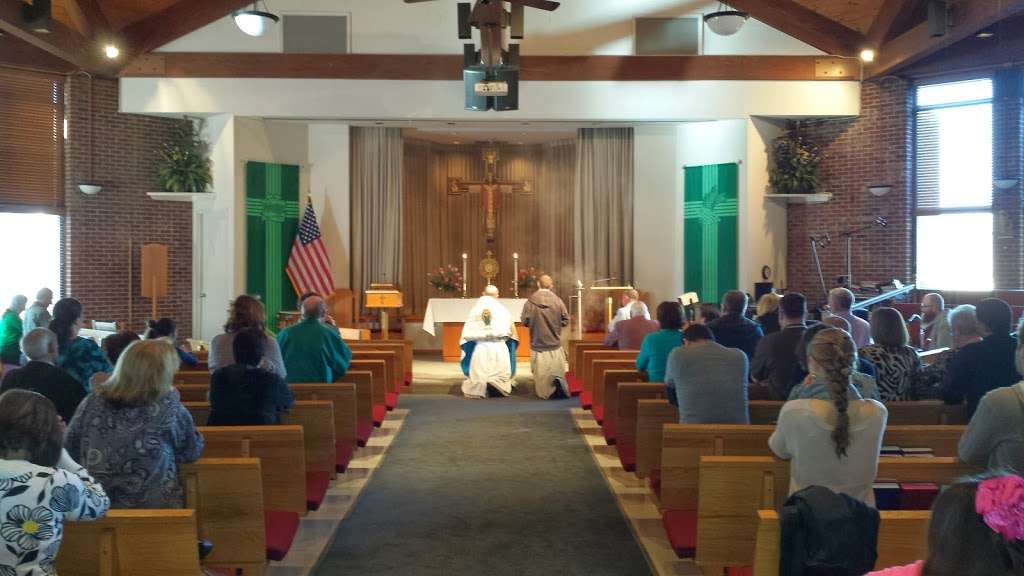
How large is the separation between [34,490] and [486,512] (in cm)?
334

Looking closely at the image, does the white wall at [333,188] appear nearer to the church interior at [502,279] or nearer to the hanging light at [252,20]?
the church interior at [502,279]

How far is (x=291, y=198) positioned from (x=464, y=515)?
9.03 m

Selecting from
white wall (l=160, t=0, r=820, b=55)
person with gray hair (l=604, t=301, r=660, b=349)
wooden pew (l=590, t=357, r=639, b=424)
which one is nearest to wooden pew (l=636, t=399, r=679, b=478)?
wooden pew (l=590, t=357, r=639, b=424)

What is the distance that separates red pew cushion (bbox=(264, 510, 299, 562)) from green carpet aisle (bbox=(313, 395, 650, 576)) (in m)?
0.40

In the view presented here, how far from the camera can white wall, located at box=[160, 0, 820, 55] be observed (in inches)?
505

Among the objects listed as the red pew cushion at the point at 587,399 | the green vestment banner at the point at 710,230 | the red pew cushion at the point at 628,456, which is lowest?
the red pew cushion at the point at 628,456

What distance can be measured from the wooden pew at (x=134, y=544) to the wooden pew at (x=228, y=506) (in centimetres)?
67

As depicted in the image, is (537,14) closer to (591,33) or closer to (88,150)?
(591,33)

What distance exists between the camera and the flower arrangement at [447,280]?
15.0 meters

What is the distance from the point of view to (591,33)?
1305cm

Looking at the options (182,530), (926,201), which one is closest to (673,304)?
(182,530)

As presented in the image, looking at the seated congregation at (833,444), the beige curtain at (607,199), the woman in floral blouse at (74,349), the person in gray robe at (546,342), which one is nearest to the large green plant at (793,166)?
the beige curtain at (607,199)

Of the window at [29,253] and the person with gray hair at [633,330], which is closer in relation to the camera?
the person with gray hair at [633,330]

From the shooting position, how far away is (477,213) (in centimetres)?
1628
